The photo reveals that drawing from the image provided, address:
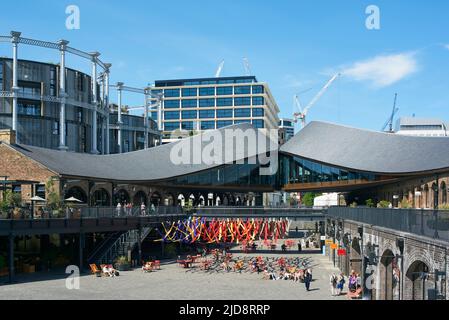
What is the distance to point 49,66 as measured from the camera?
71.4 m

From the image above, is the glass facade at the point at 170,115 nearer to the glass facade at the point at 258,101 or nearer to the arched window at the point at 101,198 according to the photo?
the glass facade at the point at 258,101

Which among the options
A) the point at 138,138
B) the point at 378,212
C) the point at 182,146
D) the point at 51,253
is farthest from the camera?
the point at 138,138

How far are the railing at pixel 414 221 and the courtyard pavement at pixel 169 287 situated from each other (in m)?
6.60

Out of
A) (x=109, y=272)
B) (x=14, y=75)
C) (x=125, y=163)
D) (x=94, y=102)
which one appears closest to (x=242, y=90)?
(x=94, y=102)

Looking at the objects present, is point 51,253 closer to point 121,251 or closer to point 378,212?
point 121,251

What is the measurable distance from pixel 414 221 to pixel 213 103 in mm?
146876

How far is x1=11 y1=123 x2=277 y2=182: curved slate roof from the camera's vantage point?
49653mm

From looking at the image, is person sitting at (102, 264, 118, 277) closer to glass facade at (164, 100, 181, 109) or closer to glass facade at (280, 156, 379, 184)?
glass facade at (280, 156, 379, 184)

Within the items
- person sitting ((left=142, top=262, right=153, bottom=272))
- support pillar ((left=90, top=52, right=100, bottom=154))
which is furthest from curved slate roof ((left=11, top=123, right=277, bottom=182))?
person sitting ((left=142, top=262, right=153, bottom=272))

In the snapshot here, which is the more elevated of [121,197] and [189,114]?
[189,114]

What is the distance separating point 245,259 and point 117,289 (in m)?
17.7

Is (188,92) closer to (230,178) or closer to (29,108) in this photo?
(29,108)

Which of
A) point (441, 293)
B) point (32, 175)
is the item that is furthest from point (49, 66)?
point (441, 293)

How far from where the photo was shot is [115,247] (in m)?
44.9
